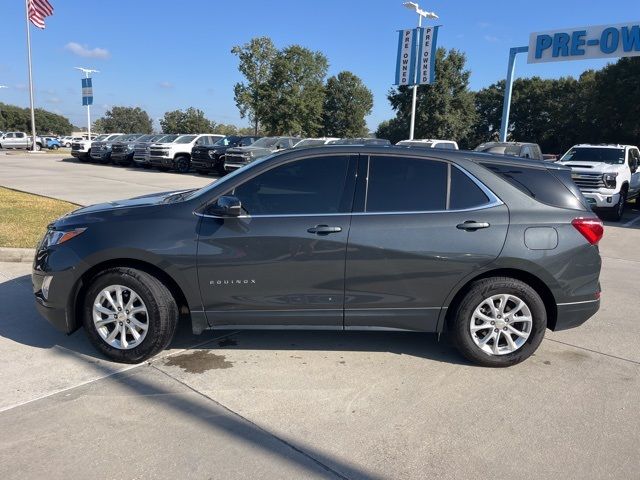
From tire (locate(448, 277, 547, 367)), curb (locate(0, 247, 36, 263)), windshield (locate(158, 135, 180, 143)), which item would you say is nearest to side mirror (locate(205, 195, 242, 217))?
tire (locate(448, 277, 547, 367))

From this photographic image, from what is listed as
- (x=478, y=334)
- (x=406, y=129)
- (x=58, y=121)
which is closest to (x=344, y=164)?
(x=478, y=334)

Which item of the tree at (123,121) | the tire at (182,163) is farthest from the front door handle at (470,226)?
the tree at (123,121)

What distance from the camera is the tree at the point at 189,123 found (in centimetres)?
8700

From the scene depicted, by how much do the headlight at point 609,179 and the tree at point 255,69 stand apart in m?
35.5

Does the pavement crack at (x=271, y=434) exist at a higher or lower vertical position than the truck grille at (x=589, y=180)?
lower

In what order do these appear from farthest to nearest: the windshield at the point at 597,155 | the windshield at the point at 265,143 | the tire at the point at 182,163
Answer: the tire at the point at 182,163 < the windshield at the point at 265,143 < the windshield at the point at 597,155

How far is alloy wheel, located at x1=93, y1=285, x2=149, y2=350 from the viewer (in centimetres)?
396

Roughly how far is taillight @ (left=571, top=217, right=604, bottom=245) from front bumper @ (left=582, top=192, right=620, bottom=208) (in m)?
10.1

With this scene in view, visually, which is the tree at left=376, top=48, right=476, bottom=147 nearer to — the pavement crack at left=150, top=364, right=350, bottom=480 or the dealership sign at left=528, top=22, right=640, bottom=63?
the dealership sign at left=528, top=22, right=640, bottom=63

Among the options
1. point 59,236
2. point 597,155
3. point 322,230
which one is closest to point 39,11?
point 597,155

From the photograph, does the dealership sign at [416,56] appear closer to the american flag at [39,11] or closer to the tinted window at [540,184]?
the american flag at [39,11]

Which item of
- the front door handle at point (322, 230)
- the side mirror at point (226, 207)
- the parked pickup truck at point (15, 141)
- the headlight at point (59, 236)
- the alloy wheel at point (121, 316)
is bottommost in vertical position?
the alloy wheel at point (121, 316)

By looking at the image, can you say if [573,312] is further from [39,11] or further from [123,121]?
[123,121]

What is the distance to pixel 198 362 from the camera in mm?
4082
